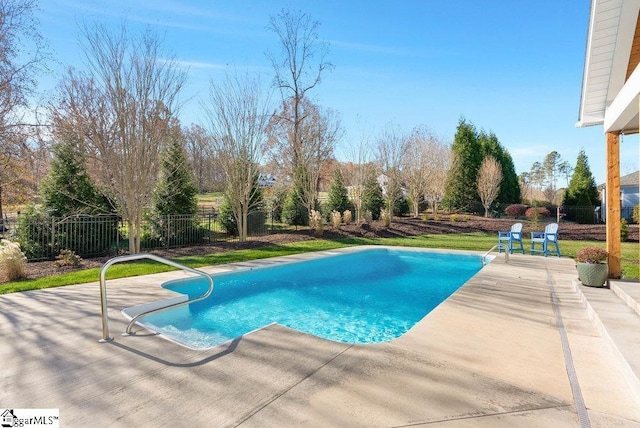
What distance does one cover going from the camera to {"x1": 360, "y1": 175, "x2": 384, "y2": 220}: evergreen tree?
21.9 meters

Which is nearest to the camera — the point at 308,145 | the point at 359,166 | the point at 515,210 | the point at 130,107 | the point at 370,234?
the point at 130,107

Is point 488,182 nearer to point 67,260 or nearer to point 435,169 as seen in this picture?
point 435,169

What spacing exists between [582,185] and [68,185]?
35087mm

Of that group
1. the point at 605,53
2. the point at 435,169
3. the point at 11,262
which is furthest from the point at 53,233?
the point at 435,169

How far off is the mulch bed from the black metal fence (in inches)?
30.9

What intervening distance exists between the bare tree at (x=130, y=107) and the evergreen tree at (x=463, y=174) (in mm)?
23315

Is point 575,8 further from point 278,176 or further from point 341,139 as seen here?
point 278,176

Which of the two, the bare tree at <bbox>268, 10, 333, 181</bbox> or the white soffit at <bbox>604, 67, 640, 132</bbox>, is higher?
the bare tree at <bbox>268, 10, 333, 181</bbox>

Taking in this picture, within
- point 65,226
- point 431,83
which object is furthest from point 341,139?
point 65,226

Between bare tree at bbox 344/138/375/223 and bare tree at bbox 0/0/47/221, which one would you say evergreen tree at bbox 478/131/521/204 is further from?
bare tree at bbox 0/0/47/221

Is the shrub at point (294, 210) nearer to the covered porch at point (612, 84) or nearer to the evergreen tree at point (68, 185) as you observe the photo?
the evergreen tree at point (68, 185)

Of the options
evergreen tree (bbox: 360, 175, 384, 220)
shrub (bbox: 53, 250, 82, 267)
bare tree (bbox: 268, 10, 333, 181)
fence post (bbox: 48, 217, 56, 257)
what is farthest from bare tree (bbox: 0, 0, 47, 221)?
evergreen tree (bbox: 360, 175, 384, 220)

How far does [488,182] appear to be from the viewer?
25719mm

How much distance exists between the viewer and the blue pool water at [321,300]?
551cm
